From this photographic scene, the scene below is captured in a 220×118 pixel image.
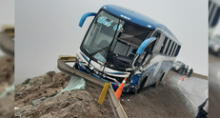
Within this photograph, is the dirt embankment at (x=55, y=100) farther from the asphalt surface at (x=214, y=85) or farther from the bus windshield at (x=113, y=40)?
the asphalt surface at (x=214, y=85)

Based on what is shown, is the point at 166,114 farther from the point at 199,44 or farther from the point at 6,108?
the point at 6,108

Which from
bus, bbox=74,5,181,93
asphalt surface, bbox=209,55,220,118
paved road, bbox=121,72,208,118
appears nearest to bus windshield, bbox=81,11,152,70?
bus, bbox=74,5,181,93

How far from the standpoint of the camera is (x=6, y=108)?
5.08 feet

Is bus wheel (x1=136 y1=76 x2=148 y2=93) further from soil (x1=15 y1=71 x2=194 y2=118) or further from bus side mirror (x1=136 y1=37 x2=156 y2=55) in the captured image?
bus side mirror (x1=136 y1=37 x2=156 y2=55)

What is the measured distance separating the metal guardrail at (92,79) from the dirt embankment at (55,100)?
3 centimetres

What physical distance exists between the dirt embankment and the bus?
0.14 meters

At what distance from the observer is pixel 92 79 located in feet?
5.59

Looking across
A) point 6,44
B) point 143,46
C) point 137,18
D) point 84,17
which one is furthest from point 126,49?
point 6,44

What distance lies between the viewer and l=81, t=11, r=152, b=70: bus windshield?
165 centimetres

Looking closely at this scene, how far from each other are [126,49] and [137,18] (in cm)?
21

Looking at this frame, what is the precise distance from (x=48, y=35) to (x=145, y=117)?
0.80m

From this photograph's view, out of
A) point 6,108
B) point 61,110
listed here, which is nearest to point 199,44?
point 61,110

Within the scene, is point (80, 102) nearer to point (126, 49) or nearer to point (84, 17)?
point (126, 49)

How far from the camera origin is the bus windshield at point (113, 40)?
1.65 meters
